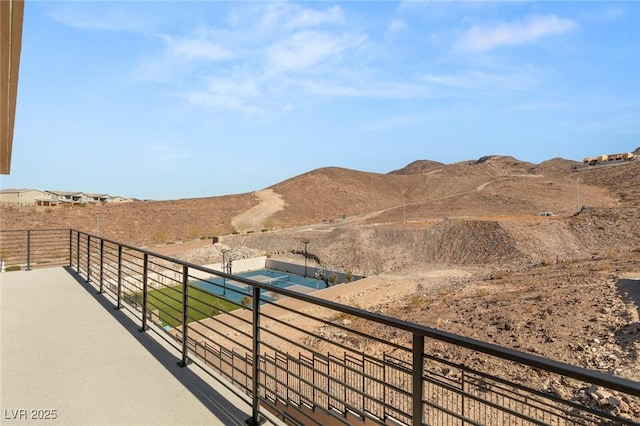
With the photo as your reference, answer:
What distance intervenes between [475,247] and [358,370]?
27976 millimetres

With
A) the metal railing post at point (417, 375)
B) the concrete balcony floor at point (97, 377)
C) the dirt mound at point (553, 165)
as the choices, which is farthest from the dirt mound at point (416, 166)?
the metal railing post at point (417, 375)

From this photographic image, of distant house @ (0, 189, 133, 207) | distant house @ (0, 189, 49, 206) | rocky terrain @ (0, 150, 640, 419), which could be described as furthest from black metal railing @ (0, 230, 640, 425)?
distant house @ (0, 189, 49, 206)

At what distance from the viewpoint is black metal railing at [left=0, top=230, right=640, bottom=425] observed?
1.52 meters

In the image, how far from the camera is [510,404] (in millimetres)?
9367

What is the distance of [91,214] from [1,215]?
26.6ft

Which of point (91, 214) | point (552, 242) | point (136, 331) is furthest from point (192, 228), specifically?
point (136, 331)

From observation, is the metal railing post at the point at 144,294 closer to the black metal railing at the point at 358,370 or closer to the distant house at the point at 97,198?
the black metal railing at the point at 358,370

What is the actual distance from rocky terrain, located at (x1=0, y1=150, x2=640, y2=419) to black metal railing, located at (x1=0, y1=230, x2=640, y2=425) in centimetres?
95

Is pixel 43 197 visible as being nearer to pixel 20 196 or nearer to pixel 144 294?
pixel 20 196

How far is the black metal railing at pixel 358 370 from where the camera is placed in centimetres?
152

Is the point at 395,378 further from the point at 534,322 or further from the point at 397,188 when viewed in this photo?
the point at 397,188

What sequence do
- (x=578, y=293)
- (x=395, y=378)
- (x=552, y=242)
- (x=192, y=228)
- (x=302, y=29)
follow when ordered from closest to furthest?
1. (x=302, y=29)
2. (x=395, y=378)
3. (x=578, y=293)
4. (x=552, y=242)
5. (x=192, y=228)

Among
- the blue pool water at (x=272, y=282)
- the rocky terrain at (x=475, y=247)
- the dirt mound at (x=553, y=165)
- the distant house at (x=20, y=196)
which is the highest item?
the dirt mound at (x=553, y=165)

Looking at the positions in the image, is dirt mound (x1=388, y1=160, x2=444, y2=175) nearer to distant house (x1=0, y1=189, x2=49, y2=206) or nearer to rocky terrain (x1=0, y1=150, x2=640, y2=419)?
rocky terrain (x1=0, y1=150, x2=640, y2=419)
